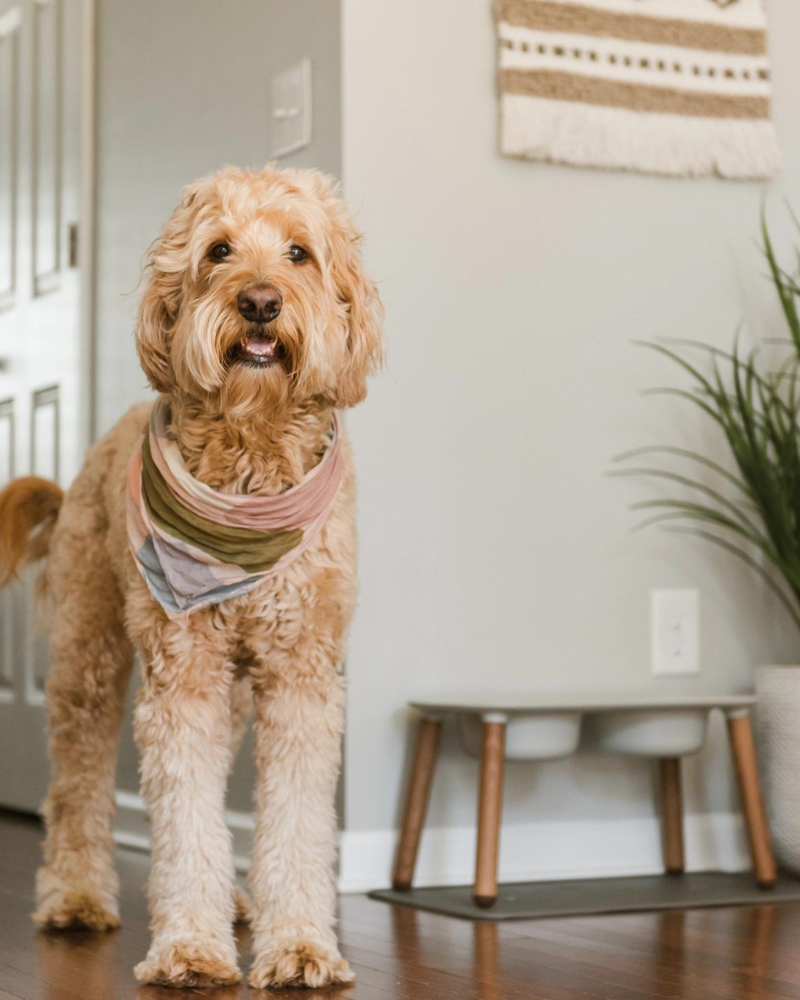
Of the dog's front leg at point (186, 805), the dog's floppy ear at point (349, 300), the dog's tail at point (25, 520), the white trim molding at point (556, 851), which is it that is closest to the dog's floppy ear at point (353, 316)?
the dog's floppy ear at point (349, 300)

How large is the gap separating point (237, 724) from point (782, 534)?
49.2 inches

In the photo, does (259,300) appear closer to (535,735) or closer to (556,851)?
(535,735)

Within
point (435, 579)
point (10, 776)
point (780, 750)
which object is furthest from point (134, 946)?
point (10, 776)

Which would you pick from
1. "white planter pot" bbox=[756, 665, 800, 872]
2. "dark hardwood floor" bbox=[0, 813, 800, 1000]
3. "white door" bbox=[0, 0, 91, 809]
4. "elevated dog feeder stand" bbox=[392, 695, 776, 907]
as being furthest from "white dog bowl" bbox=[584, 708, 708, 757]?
"white door" bbox=[0, 0, 91, 809]

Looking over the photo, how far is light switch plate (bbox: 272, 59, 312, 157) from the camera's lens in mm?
2947

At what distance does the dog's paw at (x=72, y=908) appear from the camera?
2354 millimetres

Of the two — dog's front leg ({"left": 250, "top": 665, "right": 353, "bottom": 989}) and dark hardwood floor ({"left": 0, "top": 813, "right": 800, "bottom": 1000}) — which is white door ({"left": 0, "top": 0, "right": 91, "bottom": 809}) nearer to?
dark hardwood floor ({"left": 0, "top": 813, "right": 800, "bottom": 1000})

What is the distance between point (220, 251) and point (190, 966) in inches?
37.7

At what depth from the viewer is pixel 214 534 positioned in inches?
79.7

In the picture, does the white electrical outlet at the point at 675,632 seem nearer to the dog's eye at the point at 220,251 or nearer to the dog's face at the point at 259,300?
the dog's face at the point at 259,300

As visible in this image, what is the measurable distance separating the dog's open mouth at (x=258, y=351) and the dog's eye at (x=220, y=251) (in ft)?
0.47

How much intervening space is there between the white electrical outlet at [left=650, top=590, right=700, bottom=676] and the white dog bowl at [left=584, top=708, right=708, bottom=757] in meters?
0.31

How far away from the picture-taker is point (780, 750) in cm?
296

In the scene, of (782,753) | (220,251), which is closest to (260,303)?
(220,251)
